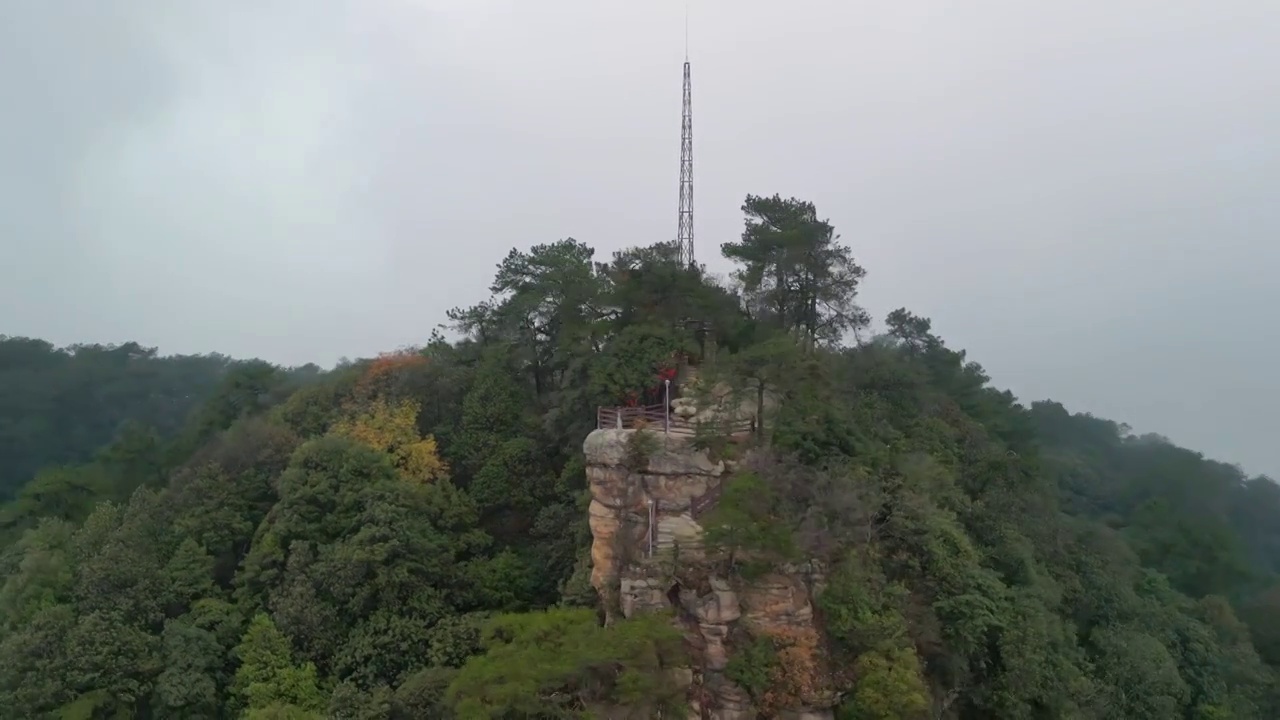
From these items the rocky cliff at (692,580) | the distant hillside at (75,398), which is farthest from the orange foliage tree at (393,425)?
the distant hillside at (75,398)

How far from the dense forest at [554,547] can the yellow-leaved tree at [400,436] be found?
0.09m

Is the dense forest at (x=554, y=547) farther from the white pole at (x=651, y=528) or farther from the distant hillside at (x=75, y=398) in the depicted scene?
the distant hillside at (x=75, y=398)

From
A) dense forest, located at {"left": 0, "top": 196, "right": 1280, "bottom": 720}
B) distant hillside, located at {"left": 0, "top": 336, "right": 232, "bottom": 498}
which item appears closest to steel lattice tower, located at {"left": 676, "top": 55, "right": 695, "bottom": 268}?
dense forest, located at {"left": 0, "top": 196, "right": 1280, "bottom": 720}

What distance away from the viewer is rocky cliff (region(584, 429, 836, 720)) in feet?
48.0

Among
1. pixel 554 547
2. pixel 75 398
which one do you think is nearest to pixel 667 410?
pixel 554 547

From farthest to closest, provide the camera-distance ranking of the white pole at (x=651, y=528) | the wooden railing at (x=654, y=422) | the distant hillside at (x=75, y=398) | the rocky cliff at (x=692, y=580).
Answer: the distant hillside at (x=75, y=398)
the wooden railing at (x=654, y=422)
the white pole at (x=651, y=528)
the rocky cliff at (x=692, y=580)

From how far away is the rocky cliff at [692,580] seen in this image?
1463 cm

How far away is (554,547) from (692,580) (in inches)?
213

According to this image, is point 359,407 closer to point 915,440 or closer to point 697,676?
point 697,676

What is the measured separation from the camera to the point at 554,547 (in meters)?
19.9

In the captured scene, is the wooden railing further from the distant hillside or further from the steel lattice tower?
the distant hillside

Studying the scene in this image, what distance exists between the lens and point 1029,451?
29.6 m

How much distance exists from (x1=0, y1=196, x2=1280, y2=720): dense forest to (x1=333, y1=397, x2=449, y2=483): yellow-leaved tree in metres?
0.09

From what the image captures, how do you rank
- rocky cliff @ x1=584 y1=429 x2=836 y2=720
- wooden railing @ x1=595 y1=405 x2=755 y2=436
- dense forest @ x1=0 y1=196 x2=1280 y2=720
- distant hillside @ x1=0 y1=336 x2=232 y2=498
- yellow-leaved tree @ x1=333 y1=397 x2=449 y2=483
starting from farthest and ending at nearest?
distant hillside @ x1=0 y1=336 x2=232 y2=498
yellow-leaved tree @ x1=333 y1=397 x2=449 y2=483
wooden railing @ x1=595 y1=405 x2=755 y2=436
dense forest @ x1=0 y1=196 x2=1280 y2=720
rocky cliff @ x1=584 y1=429 x2=836 y2=720
